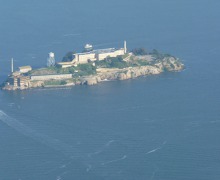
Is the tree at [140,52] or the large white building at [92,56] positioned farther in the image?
the tree at [140,52]

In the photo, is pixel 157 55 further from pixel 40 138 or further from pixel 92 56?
pixel 40 138

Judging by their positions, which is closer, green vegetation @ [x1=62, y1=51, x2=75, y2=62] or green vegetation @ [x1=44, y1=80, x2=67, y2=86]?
green vegetation @ [x1=44, y1=80, x2=67, y2=86]

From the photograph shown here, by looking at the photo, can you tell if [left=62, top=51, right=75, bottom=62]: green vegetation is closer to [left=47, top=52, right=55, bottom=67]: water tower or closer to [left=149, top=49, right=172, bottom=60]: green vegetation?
[left=47, top=52, right=55, bottom=67]: water tower

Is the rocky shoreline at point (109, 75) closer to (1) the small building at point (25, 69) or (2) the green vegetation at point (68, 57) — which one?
(1) the small building at point (25, 69)

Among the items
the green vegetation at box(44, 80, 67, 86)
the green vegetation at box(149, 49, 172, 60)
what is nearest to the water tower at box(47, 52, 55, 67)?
the green vegetation at box(44, 80, 67, 86)

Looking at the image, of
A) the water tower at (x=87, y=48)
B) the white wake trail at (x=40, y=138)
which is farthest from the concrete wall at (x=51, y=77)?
the white wake trail at (x=40, y=138)

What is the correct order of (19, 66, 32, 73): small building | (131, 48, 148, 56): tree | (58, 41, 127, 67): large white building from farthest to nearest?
1. (131, 48, 148, 56): tree
2. (58, 41, 127, 67): large white building
3. (19, 66, 32, 73): small building

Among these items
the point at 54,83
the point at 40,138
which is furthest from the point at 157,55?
the point at 40,138

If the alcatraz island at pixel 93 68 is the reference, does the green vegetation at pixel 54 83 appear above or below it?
below
